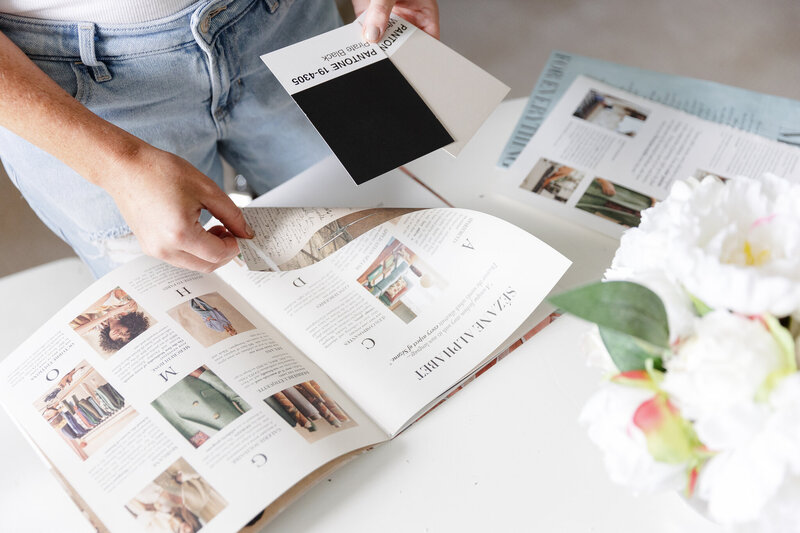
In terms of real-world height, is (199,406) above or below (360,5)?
below

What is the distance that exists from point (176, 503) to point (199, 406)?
0.08 meters

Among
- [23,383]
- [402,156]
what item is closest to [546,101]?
[402,156]

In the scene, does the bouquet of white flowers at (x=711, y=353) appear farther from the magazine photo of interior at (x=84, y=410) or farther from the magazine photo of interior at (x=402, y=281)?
the magazine photo of interior at (x=84, y=410)

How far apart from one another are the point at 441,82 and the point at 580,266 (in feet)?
0.77

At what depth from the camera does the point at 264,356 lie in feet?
1.86

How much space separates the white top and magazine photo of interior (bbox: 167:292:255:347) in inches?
11.3

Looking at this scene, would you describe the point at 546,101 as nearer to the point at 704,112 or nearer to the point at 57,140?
the point at 704,112

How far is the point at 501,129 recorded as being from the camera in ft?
A: 2.57

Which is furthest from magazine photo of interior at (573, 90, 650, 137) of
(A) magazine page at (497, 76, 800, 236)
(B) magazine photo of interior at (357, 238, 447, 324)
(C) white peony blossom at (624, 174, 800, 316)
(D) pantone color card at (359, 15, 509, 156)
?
(C) white peony blossom at (624, 174, 800, 316)

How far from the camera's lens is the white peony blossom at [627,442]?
1.01ft

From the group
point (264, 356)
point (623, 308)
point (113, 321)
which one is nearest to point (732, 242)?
point (623, 308)

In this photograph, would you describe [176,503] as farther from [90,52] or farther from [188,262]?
[90,52]

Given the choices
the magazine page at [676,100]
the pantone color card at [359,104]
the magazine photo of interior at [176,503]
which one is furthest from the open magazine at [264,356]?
the magazine page at [676,100]

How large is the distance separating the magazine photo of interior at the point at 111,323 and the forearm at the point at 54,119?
12 centimetres
